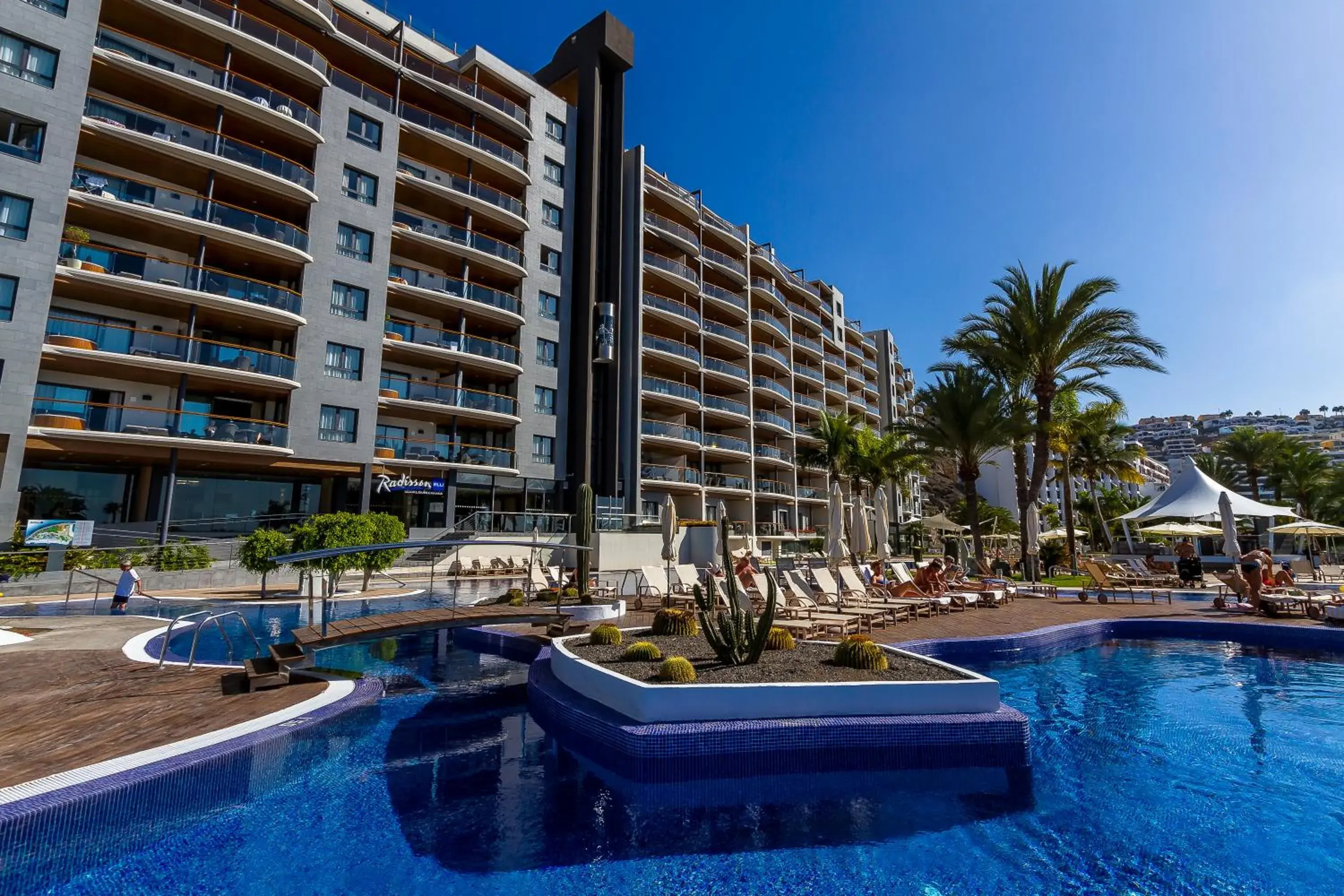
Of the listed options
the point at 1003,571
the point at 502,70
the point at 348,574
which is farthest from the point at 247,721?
the point at 502,70

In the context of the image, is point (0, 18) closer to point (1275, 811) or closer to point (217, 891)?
point (217, 891)

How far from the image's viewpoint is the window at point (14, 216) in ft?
61.3

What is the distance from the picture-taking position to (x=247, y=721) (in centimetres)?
639

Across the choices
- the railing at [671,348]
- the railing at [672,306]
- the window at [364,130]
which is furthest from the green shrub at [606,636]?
the railing at [672,306]

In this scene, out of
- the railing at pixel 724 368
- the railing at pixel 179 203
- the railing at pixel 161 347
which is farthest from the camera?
the railing at pixel 724 368

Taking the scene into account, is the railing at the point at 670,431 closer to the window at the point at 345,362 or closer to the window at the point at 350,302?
the window at the point at 345,362

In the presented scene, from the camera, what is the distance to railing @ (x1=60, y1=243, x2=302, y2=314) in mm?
20289

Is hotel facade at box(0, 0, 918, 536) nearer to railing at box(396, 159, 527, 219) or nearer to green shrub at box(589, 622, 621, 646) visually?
railing at box(396, 159, 527, 219)

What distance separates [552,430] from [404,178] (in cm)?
1311

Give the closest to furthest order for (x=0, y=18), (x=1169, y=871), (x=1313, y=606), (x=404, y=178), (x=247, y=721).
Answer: (x=1169, y=871), (x=247, y=721), (x=1313, y=606), (x=0, y=18), (x=404, y=178)

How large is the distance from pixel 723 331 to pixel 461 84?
20227 mm

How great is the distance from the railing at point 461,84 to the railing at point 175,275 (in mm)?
13492

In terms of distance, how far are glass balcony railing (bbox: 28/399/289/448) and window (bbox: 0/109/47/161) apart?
7503 millimetres

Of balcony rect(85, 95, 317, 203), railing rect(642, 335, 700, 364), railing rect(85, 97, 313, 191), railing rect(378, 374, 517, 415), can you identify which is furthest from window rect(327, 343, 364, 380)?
railing rect(642, 335, 700, 364)
